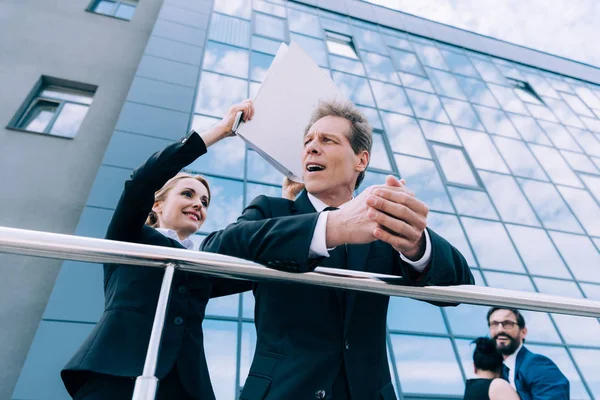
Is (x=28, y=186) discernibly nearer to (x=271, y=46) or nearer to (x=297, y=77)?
(x=297, y=77)

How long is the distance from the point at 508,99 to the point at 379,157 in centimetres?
670

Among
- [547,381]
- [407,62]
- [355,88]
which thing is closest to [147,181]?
[547,381]

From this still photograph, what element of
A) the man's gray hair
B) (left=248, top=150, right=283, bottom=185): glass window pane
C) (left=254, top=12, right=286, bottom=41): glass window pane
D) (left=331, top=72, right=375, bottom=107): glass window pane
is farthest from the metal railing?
(left=254, top=12, right=286, bottom=41): glass window pane

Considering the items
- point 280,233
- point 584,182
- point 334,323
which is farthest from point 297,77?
point 584,182

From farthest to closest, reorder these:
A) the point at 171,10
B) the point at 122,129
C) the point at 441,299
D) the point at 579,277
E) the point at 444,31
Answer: the point at 444,31 < the point at 171,10 < the point at 579,277 < the point at 122,129 < the point at 441,299

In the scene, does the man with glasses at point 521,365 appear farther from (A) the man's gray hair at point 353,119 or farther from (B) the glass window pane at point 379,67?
(B) the glass window pane at point 379,67

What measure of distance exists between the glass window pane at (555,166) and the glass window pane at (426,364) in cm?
711

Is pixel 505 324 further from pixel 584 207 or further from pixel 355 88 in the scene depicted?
pixel 584 207

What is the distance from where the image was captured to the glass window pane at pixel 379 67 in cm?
1046

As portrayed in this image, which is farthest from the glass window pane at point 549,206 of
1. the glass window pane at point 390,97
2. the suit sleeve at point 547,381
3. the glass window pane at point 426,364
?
the suit sleeve at point 547,381

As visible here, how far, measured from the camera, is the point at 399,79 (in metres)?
10.7

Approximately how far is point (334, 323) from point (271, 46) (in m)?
9.60

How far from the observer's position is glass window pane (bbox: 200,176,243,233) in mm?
5758

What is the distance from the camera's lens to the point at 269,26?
10.2 meters
